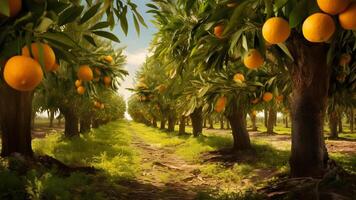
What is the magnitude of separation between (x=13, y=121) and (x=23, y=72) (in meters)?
6.13

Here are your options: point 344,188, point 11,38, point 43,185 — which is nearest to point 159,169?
point 43,185

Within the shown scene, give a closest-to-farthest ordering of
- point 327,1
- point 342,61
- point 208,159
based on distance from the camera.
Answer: point 327,1
point 342,61
point 208,159

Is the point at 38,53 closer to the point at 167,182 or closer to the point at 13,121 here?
the point at 13,121

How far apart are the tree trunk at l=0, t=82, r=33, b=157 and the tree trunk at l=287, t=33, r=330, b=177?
560cm

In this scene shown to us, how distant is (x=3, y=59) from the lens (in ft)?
7.60

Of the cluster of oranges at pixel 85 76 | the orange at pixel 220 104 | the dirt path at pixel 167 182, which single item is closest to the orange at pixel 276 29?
the cluster of oranges at pixel 85 76

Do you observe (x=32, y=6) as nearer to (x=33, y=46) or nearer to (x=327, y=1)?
(x=33, y=46)

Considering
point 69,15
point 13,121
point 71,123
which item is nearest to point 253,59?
point 69,15

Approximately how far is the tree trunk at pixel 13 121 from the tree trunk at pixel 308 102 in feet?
18.4

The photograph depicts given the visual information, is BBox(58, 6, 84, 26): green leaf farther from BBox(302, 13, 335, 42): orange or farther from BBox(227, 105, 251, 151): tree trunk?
BBox(227, 105, 251, 151): tree trunk

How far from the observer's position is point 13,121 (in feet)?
24.2

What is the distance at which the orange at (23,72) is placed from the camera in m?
1.91

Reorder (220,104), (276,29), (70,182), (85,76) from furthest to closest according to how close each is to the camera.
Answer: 1. (220,104)
2. (70,182)
3. (85,76)
4. (276,29)

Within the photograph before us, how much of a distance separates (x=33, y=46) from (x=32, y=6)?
1.42 ft
